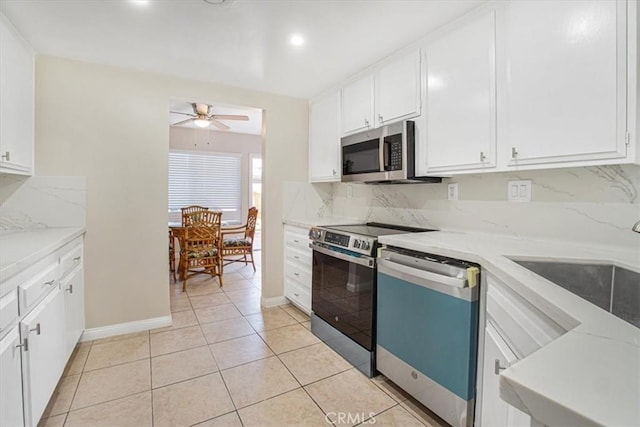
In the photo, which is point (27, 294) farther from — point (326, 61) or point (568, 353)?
point (326, 61)

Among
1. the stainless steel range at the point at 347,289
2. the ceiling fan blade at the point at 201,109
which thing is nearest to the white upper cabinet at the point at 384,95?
the stainless steel range at the point at 347,289

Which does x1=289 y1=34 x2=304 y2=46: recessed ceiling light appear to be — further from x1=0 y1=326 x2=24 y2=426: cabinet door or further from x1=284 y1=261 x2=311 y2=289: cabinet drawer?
x1=0 y1=326 x2=24 y2=426: cabinet door

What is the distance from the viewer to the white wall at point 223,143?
540 centimetres

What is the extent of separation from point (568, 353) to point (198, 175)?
574 cm

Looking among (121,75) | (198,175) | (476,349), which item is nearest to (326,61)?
(121,75)

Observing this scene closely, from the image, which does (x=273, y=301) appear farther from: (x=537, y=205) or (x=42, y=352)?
(x=537, y=205)

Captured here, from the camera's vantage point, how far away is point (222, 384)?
1.94 metres

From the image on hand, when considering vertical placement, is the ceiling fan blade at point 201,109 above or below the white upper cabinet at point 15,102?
above

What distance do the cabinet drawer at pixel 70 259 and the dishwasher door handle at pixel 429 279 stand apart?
6.22 feet

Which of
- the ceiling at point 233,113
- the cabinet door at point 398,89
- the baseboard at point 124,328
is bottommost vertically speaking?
the baseboard at point 124,328

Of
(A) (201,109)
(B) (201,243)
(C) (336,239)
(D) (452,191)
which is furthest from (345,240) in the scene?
(A) (201,109)

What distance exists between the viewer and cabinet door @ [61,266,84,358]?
6.38 ft

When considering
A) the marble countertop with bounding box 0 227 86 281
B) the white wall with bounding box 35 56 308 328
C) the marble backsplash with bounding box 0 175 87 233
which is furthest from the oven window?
the marble backsplash with bounding box 0 175 87 233

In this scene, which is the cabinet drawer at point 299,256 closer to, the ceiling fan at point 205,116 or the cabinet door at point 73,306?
the cabinet door at point 73,306
